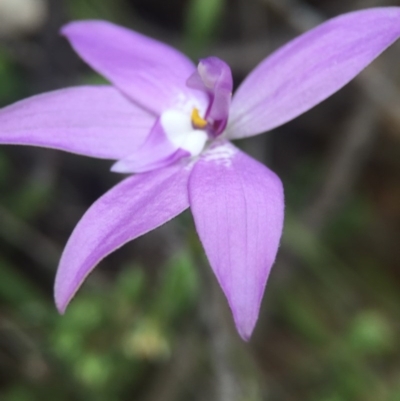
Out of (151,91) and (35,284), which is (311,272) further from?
(151,91)

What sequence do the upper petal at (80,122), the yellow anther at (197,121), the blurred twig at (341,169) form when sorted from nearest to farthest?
the upper petal at (80,122) < the yellow anther at (197,121) < the blurred twig at (341,169)

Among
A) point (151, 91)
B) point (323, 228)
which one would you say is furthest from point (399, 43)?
point (151, 91)

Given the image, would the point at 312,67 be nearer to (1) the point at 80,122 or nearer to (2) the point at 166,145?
(2) the point at 166,145

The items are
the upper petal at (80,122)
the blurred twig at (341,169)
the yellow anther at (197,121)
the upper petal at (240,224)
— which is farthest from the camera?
the blurred twig at (341,169)

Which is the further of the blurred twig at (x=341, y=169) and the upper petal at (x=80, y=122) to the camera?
the blurred twig at (x=341, y=169)

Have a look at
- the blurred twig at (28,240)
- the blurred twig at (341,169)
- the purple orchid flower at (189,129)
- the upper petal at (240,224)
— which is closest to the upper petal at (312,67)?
the purple orchid flower at (189,129)

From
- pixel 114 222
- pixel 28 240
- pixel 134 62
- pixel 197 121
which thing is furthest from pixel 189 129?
pixel 28 240

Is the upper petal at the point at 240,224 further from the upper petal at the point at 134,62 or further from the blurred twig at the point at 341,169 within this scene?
the blurred twig at the point at 341,169

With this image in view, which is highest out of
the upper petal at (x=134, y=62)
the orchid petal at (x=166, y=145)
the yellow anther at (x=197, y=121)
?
the upper petal at (x=134, y=62)

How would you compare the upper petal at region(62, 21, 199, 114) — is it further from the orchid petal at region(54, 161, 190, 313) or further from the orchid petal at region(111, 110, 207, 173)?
the orchid petal at region(54, 161, 190, 313)
